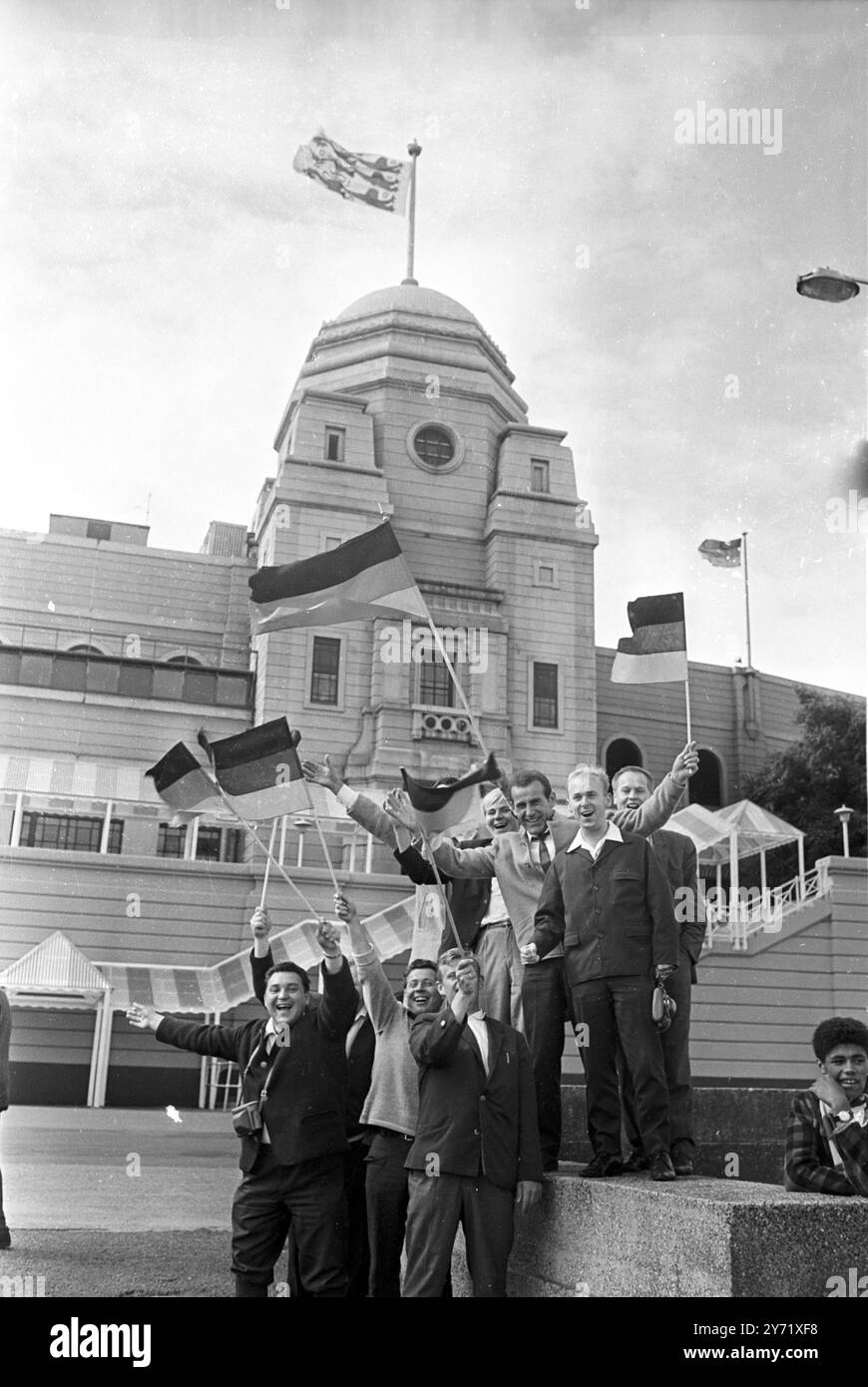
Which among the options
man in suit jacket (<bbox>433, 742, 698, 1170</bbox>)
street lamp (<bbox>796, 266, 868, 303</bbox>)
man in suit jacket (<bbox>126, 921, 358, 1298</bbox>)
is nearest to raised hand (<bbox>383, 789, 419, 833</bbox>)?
man in suit jacket (<bbox>433, 742, 698, 1170</bbox>)

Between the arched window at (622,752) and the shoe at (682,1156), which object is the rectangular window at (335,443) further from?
the shoe at (682,1156)

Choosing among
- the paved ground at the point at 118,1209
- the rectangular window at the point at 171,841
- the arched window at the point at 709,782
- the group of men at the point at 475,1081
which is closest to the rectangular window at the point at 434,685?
the rectangular window at the point at 171,841

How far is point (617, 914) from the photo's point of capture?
461 centimetres

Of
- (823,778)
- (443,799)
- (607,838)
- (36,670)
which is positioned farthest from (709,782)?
(607,838)

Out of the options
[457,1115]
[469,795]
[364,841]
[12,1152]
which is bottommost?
[12,1152]

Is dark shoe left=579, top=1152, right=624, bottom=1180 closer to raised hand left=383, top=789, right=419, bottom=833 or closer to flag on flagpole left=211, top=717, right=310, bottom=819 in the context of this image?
raised hand left=383, top=789, right=419, bottom=833

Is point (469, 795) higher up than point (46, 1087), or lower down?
higher up

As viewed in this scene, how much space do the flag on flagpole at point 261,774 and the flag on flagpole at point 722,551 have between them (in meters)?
22.7

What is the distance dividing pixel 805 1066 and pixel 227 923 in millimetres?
10209

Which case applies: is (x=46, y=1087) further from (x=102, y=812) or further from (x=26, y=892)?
(x=102, y=812)

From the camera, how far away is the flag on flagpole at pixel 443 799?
23.3 ft

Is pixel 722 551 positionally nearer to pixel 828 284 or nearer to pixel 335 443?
pixel 335 443
